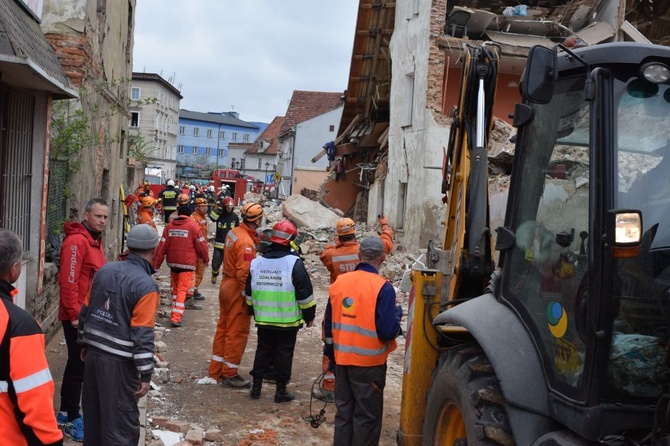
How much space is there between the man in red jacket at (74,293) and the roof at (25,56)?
4.26ft

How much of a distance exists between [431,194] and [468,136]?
39.8 feet

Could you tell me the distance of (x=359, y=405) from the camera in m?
5.61

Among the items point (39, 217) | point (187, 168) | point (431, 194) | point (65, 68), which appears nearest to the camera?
point (39, 217)

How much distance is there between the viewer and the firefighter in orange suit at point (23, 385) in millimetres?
3035

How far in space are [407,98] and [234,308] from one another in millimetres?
12682

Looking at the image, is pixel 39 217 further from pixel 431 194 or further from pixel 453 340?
pixel 431 194

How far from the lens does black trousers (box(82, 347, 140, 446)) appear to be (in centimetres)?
467

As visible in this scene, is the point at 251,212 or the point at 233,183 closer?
the point at 251,212

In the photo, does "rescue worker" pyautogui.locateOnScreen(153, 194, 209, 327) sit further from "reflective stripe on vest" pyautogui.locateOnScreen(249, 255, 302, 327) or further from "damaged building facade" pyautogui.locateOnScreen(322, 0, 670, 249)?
"damaged building facade" pyautogui.locateOnScreen(322, 0, 670, 249)

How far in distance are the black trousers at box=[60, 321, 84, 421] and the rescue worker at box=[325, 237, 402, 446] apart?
215 cm

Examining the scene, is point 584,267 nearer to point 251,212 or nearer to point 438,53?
point 251,212

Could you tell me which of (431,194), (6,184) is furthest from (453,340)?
(431,194)

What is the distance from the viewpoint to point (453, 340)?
510cm

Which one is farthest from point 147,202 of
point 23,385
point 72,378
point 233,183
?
point 233,183
